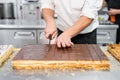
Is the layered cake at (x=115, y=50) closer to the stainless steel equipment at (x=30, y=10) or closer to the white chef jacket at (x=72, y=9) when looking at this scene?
the white chef jacket at (x=72, y=9)

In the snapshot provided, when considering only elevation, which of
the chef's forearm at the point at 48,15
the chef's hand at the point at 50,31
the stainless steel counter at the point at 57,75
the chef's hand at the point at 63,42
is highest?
the chef's forearm at the point at 48,15

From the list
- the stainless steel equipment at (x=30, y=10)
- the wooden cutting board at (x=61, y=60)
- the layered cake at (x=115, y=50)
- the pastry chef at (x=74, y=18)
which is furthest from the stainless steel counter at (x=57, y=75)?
the stainless steel equipment at (x=30, y=10)

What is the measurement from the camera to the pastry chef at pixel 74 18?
4.20ft

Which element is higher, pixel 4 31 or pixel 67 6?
pixel 67 6

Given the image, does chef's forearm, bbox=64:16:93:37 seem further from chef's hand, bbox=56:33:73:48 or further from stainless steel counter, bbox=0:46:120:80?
stainless steel counter, bbox=0:46:120:80

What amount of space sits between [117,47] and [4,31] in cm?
148

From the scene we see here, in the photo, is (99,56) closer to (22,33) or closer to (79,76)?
(79,76)

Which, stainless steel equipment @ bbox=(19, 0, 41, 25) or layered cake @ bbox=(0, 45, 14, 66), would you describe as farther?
stainless steel equipment @ bbox=(19, 0, 41, 25)

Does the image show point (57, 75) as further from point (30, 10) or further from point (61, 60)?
point (30, 10)

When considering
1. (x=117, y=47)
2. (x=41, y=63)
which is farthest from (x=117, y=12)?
(x=41, y=63)

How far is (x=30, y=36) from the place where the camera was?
2393 millimetres

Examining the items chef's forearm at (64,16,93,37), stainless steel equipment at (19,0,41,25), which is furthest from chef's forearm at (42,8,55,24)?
stainless steel equipment at (19,0,41,25)

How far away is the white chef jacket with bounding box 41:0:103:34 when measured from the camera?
1.33 m

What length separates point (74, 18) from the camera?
1.45 m
